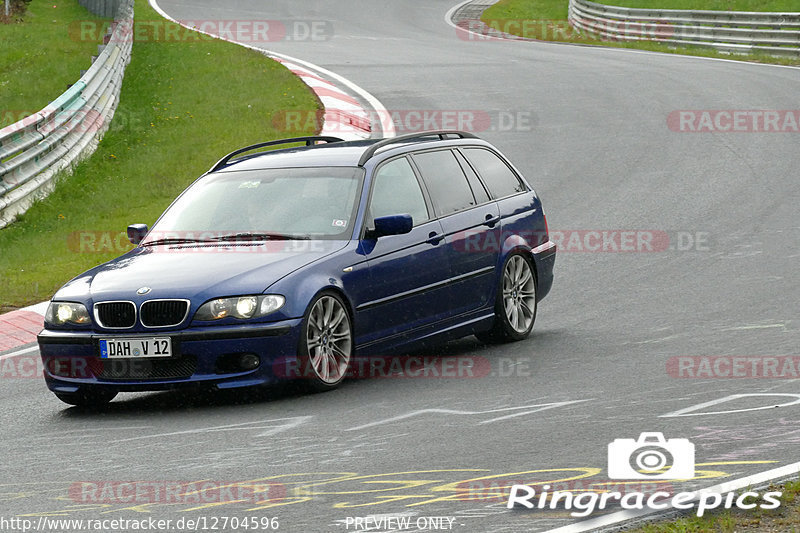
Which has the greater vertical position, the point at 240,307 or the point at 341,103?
the point at 240,307

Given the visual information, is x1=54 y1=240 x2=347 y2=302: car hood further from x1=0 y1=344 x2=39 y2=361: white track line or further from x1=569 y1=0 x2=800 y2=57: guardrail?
x1=569 y1=0 x2=800 y2=57: guardrail

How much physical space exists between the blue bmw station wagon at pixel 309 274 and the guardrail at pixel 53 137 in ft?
22.8

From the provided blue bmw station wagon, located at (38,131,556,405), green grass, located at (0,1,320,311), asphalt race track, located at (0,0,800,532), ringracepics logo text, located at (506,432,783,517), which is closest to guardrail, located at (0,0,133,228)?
green grass, located at (0,1,320,311)

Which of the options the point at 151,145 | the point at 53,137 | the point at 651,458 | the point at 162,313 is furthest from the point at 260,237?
the point at 151,145

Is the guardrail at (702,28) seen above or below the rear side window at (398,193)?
above

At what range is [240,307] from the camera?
807 centimetres

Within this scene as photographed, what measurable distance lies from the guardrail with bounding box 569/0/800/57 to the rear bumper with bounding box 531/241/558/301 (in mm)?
20650

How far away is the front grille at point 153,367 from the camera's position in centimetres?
805

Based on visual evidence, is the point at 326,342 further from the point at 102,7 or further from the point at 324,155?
the point at 102,7

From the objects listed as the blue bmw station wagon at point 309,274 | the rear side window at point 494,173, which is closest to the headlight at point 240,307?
the blue bmw station wagon at point 309,274

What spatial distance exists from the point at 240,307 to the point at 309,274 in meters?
0.51

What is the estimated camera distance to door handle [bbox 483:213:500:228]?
10200 mm

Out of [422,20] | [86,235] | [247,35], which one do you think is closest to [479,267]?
[86,235]

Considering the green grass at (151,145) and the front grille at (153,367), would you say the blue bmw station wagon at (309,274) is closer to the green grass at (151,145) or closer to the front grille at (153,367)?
the front grille at (153,367)
